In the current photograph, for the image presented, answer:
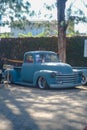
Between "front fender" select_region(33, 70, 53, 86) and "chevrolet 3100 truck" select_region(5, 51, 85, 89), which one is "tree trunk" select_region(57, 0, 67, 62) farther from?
"front fender" select_region(33, 70, 53, 86)

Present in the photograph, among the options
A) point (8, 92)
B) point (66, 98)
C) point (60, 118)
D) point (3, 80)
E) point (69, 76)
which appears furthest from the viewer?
point (3, 80)

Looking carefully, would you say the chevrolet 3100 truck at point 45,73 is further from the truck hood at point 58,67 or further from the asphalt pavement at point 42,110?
the asphalt pavement at point 42,110

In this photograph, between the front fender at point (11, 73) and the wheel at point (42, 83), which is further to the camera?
the front fender at point (11, 73)

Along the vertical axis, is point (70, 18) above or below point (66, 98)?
above

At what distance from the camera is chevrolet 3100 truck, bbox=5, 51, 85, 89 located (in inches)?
634

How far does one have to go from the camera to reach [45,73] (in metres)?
16.1

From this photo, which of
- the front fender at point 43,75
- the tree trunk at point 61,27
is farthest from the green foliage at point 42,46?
the front fender at point 43,75

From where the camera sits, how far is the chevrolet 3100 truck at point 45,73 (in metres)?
16.1

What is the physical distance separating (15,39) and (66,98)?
1386cm

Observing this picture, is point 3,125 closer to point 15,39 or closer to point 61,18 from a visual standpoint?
point 61,18

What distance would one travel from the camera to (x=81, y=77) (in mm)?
17469

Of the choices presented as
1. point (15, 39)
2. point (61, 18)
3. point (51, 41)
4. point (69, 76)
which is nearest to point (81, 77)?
point (69, 76)

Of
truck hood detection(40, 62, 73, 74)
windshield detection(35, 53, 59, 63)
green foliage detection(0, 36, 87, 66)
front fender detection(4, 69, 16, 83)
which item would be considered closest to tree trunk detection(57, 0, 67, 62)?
green foliage detection(0, 36, 87, 66)

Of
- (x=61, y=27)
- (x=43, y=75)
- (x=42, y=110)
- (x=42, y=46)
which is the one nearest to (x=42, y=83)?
(x=43, y=75)
